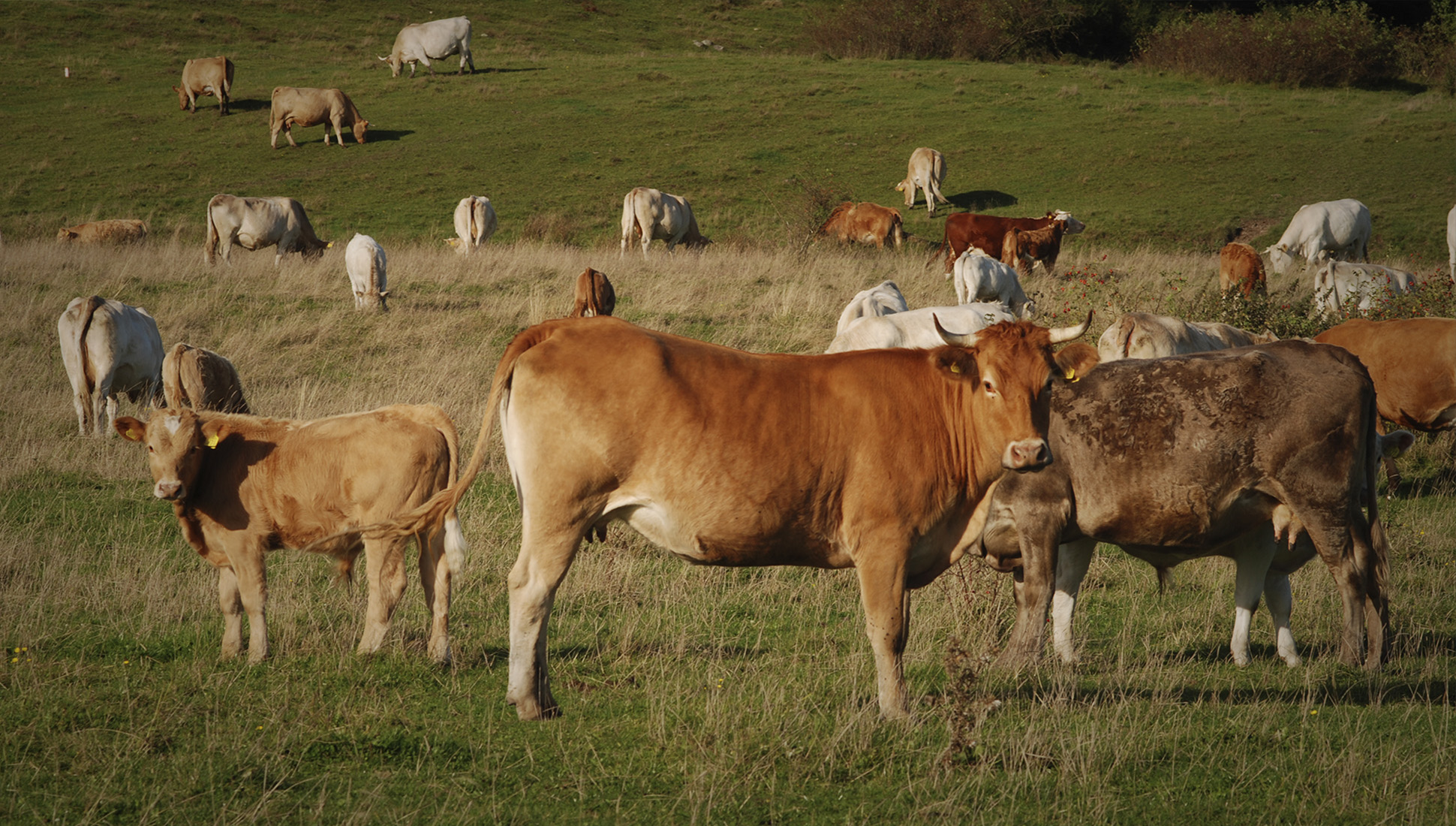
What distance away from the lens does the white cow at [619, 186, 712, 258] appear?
2545 cm

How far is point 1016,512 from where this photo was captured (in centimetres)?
656

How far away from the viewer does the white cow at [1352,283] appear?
1525cm

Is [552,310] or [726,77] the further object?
[726,77]

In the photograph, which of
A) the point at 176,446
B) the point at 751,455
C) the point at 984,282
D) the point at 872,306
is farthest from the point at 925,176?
the point at 751,455

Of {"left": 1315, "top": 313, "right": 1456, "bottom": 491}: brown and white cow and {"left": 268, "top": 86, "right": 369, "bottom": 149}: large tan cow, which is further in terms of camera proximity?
{"left": 268, "top": 86, "right": 369, "bottom": 149}: large tan cow

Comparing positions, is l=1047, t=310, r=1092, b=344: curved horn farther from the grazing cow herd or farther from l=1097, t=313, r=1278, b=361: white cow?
l=1097, t=313, r=1278, b=361: white cow

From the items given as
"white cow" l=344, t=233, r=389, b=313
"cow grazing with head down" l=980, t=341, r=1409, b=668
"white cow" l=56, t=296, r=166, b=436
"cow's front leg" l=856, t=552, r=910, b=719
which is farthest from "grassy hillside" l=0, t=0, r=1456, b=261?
"cow's front leg" l=856, t=552, r=910, b=719

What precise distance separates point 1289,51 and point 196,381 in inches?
1821

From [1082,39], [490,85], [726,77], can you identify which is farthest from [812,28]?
[490,85]

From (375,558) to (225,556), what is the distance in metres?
0.94

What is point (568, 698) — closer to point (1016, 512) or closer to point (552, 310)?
point (1016, 512)

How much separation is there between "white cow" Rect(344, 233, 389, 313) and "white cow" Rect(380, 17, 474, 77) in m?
29.2

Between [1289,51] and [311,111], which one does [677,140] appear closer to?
[311,111]

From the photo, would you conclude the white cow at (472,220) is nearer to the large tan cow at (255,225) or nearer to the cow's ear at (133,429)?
the large tan cow at (255,225)
